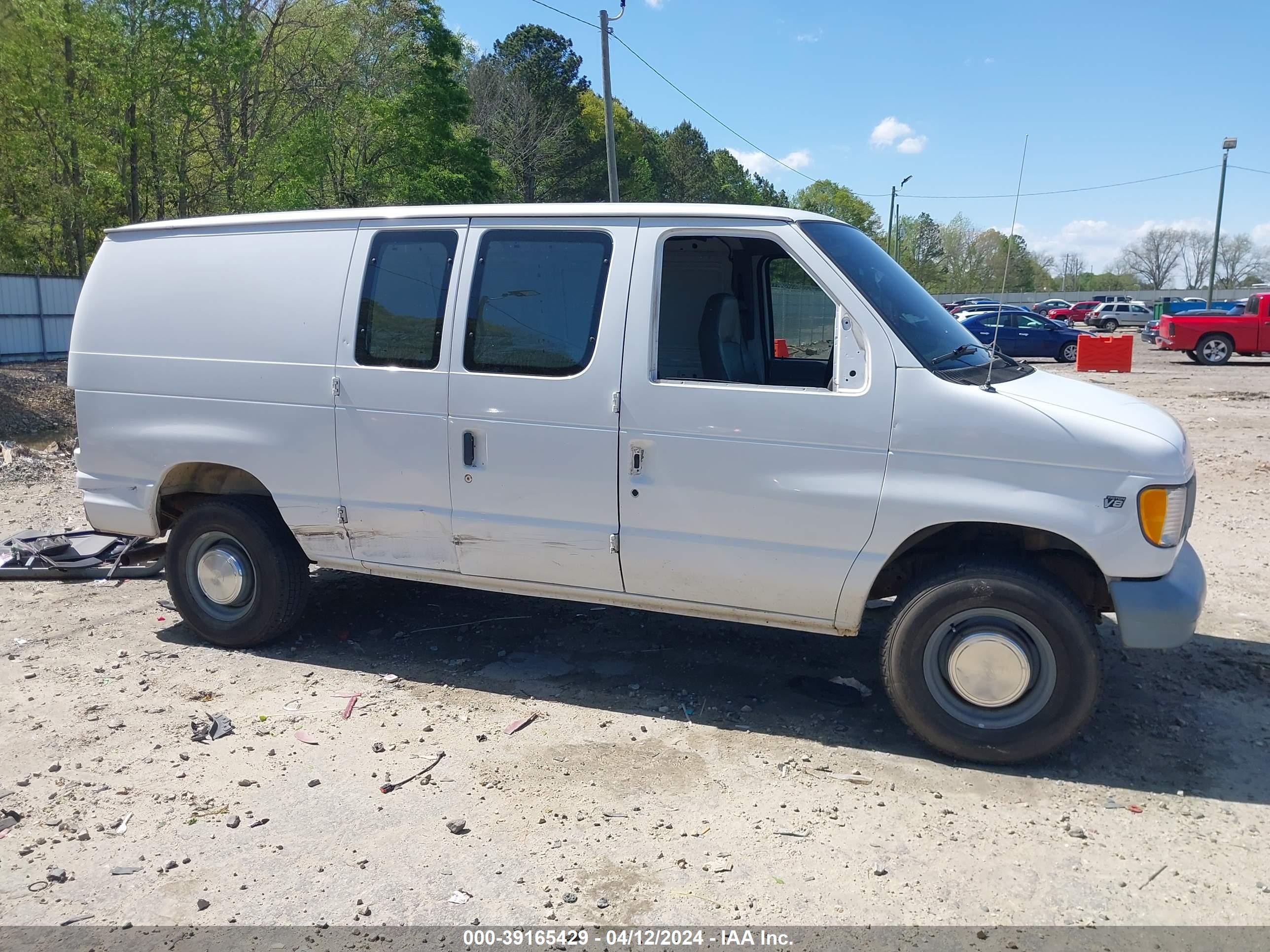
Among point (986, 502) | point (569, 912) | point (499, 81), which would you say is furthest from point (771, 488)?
point (499, 81)

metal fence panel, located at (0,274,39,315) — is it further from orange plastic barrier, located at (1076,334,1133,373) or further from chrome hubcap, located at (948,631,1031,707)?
orange plastic barrier, located at (1076,334,1133,373)

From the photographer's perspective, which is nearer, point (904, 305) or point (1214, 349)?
point (904, 305)

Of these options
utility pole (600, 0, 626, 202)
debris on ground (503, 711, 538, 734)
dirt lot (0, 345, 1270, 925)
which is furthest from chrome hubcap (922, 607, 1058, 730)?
utility pole (600, 0, 626, 202)

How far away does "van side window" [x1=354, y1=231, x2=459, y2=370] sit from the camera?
4871 millimetres

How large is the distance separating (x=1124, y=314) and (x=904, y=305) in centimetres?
5736

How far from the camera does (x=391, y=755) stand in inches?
171

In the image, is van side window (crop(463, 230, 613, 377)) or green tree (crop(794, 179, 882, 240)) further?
green tree (crop(794, 179, 882, 240))

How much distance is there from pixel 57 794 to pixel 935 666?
379 cm

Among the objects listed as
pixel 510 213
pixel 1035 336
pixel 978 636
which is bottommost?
pixel 978 636

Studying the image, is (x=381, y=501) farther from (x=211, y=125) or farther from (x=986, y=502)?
(x=211, y=125)

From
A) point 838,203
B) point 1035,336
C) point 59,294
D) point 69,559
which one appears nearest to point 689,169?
point 838,203

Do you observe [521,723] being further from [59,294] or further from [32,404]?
[59,294]

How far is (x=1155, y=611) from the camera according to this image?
3922 millimetres

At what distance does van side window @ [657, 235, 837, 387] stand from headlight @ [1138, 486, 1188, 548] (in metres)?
1.46
